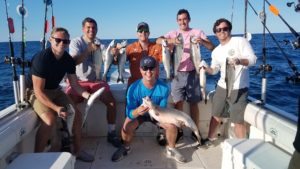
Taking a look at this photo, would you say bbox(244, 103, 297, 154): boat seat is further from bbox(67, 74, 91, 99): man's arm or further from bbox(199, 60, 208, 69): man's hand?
bbox(67, 74, 91, 99): man's arm

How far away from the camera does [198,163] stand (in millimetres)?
4566

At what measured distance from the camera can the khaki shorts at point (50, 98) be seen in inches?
167

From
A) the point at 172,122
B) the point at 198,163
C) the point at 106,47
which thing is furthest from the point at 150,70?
the point at 198,163

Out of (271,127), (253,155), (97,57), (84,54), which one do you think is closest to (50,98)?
(84,54)

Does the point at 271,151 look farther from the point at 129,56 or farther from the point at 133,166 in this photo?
the point at 129,56

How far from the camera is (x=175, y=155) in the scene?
4633mm

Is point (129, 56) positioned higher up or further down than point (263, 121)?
higher up

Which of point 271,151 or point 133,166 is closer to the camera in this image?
point 271,151

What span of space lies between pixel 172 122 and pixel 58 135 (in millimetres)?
2059

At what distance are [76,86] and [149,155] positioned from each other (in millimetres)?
1606

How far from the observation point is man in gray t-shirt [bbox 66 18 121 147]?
194 inches

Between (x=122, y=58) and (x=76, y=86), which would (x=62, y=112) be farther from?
(x=122, y=58)

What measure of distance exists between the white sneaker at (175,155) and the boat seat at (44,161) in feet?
6.02

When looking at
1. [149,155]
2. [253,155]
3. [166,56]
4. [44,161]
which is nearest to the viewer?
[44,161]
